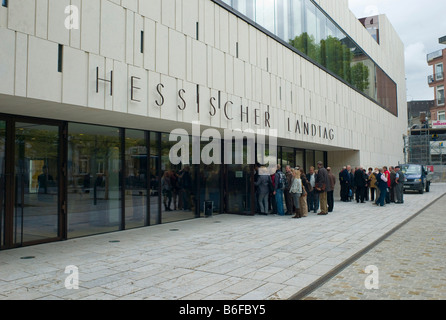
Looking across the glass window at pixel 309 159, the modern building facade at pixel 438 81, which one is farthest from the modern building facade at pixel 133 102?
the modern building facade at pixel 438 81

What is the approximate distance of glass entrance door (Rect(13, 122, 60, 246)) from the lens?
304 inches

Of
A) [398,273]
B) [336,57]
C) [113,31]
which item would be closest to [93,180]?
[113,31]

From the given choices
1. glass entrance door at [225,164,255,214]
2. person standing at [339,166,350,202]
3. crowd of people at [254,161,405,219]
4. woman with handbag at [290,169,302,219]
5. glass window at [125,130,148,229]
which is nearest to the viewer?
glass window at [125,130,148,229]

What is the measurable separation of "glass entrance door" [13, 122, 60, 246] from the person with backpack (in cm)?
752

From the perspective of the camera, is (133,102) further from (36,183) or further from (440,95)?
(440,95)

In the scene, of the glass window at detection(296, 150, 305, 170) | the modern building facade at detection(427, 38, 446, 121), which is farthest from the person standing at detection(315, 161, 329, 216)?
the modern building facade at detection(427, 38, 446, 121)

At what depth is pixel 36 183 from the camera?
8.01m

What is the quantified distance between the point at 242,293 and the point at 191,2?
8.22 metres

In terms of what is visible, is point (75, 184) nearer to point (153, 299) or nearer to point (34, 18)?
point (34, 18)

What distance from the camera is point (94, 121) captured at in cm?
898

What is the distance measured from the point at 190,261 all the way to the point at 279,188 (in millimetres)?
7245

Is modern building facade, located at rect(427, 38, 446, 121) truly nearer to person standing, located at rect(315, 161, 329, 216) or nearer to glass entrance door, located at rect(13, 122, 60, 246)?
person standing, located at rect(315, 161, 329, 216)

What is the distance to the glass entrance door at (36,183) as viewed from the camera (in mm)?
7723
